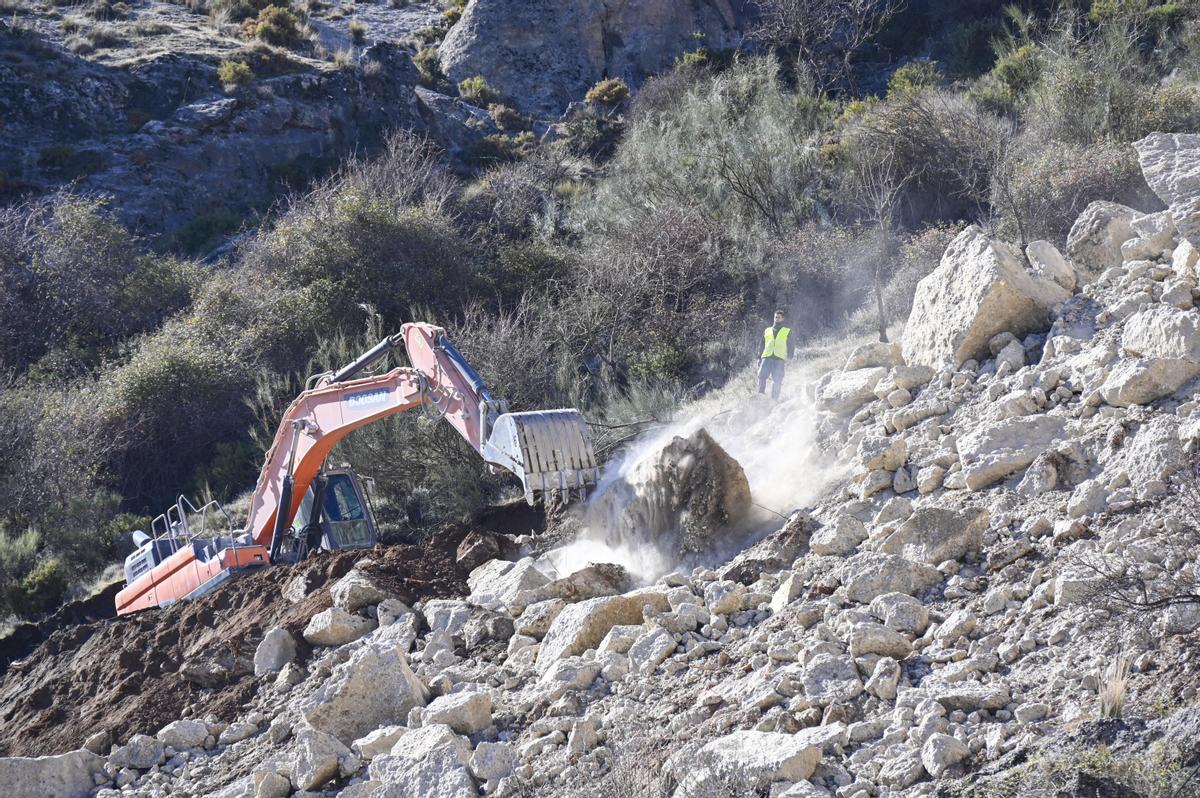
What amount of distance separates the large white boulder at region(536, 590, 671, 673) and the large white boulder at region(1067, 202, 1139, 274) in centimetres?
609

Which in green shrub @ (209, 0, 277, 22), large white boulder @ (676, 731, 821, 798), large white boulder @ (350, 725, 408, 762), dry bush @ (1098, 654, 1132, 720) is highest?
→ green shrub @ (209, 0, 277, 22)

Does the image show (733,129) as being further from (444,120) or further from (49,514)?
(49,514)

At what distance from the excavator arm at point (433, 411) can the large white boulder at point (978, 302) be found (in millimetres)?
3591

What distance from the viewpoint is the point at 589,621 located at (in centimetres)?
840

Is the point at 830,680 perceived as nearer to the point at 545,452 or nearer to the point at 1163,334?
the point at 545,452

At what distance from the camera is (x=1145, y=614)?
19.9ft

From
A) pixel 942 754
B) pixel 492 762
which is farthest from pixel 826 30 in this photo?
pixel 942 754

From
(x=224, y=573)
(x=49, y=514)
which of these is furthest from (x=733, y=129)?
(x=224, y=573)

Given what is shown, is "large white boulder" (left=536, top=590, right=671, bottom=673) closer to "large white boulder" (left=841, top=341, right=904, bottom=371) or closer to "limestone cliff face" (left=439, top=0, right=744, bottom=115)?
"large white boulder" (left=841, top=341, right=904, bottom=371)

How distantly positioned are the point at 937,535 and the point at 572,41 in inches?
1353

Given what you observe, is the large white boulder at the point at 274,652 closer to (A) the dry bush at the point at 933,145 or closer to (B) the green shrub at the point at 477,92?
(A) the dry bush at the point at 933,145

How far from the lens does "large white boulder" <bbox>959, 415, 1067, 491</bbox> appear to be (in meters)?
9.02

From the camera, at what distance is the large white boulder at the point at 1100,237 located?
12039mm

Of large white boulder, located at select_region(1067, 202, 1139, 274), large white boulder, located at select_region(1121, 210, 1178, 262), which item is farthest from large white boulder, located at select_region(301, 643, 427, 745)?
large white boulder, located at select_region(1067, 202, 1139, 274)
